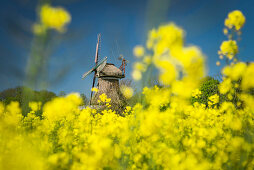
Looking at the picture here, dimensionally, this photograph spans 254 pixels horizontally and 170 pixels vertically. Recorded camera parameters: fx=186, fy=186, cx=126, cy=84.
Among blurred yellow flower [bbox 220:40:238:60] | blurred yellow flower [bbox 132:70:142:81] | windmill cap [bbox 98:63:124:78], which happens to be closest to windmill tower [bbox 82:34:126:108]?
windmill cap [bbox 98:63:124:78]

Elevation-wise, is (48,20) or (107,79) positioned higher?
(107,79)

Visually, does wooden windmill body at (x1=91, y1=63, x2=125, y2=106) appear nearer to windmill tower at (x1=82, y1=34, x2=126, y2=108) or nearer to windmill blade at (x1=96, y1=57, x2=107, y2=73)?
windmill tower at (x1=82, y1=34, x2=126, y2=108)

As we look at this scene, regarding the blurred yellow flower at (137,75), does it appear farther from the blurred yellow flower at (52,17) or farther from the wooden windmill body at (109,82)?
the wooden windmill body at (109,82)

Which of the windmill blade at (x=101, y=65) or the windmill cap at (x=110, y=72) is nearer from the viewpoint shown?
the windmill cap at (x=110, y=72)

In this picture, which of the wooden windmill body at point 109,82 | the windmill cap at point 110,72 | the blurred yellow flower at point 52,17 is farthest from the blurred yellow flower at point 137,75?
the windmill cap at point 110,72

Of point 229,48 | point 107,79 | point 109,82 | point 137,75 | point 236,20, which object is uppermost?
point 107,79

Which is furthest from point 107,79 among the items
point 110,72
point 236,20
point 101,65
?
point 236,20

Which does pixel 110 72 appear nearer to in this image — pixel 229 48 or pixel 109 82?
pixel 109 82

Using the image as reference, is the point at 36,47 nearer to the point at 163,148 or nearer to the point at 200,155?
the point at 163,148

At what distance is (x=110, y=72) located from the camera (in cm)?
1775

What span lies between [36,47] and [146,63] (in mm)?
907

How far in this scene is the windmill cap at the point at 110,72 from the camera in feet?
57.8

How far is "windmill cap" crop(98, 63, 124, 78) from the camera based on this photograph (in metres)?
17.6

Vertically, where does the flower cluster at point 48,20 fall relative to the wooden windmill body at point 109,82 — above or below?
below
